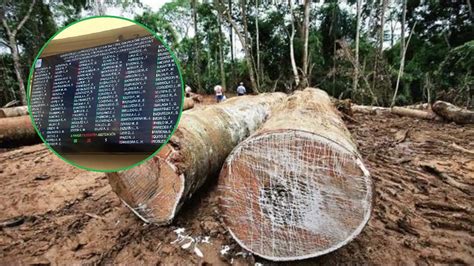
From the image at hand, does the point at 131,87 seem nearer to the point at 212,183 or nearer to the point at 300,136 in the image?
the point at 300,136

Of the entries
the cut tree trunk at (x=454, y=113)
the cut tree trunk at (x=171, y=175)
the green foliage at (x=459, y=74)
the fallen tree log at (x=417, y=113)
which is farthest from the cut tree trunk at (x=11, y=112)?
the green foliage at (x=459, y=74)

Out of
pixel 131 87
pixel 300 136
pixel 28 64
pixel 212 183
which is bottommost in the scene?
pixel 212 183

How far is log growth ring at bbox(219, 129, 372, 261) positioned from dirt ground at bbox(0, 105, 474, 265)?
31 centimetres

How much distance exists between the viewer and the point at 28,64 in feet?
52.9

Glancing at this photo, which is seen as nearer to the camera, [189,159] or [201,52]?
[189,159]

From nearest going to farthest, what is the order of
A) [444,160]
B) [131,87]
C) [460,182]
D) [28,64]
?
[131,87]
[460,182]
[444,160]
[28,64]

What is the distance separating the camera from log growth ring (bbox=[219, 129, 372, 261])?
4.75 ft

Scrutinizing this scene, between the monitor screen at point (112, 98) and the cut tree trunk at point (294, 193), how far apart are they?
0.73 metres

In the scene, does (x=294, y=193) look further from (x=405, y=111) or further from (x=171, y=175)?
(x=405, y=111)

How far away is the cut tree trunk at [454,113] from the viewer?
604 cm

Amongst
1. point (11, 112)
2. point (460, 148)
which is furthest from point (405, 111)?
point (11, 112)

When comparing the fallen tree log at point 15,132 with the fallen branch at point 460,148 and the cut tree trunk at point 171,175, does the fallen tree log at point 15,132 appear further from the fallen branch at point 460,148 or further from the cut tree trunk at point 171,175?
the fallen branch at point 460,148

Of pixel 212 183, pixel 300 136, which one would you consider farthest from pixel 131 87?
pixel 212 183

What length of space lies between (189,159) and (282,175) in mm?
738
